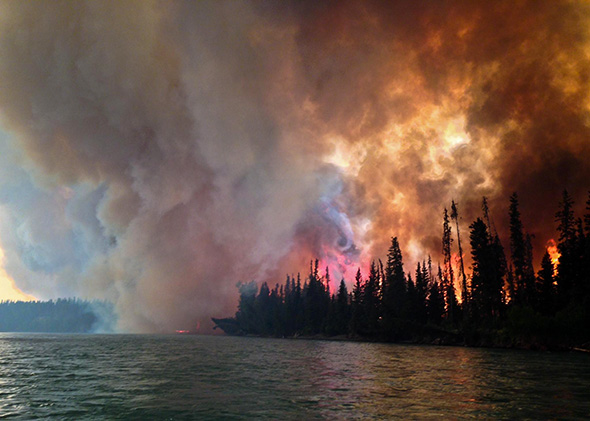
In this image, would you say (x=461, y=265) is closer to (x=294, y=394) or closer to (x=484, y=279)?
(x=484, y=279)

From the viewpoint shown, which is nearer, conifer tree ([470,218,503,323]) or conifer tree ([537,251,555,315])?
conifer tree ([537,251,555,315])

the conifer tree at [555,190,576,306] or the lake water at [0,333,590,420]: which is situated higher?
the conifer tree at [555,190,576,306]

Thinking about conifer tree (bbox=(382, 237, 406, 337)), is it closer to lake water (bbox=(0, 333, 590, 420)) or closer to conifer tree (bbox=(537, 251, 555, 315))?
conifer tree (bbox=(537, 251, 555, 315))

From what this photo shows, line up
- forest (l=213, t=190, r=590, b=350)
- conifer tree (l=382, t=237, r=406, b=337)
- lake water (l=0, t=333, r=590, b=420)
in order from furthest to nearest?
conifer tree (l=382, t=237, r=406, b=337) → forest (l=213, t=190, r=590, b=350) → lake water (l=0, t=333, r=590, b=420)

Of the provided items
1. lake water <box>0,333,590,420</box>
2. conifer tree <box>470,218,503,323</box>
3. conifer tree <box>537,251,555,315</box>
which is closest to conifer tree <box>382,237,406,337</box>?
conifer tree <box>470,218,503,323</box>

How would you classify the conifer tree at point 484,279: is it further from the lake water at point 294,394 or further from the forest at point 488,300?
the lake water at point 294,394

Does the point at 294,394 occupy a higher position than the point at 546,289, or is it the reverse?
the point at 546,289

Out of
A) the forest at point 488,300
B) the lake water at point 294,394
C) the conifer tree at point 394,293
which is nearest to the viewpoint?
the lake water at point 294,394

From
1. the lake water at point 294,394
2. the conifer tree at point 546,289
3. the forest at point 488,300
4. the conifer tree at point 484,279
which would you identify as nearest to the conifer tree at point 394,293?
the forest at point 488,300

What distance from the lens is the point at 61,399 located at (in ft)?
77.7

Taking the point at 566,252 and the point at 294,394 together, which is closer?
the point at 294,394

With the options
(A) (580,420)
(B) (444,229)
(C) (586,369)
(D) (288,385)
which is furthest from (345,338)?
(A) (580,420)

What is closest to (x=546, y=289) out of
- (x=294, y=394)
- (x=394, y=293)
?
(x=394, y=293)

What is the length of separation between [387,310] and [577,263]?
64988 mm
